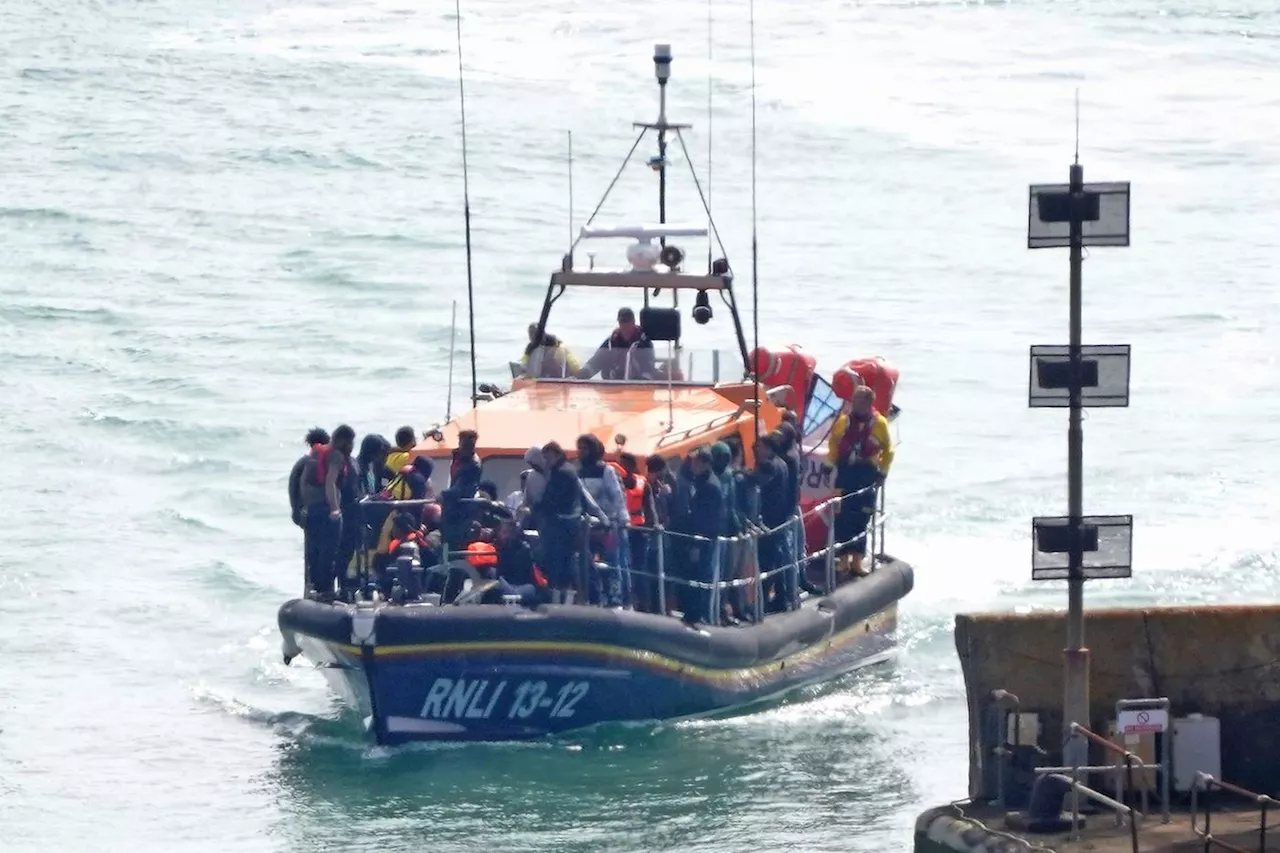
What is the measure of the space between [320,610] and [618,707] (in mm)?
1852

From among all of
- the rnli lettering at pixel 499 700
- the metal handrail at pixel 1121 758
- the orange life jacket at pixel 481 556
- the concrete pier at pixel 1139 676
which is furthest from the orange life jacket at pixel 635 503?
the metal handrail at pixel 1121 758

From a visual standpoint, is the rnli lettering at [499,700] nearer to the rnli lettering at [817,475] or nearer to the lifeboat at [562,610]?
the lifeboat at [562,610]

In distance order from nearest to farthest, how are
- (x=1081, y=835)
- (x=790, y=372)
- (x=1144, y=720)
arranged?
1. (x=1081, y=835)
2. (x=1144, y=720)
3. (x=790, y=372)

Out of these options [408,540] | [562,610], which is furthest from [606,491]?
[408,540]

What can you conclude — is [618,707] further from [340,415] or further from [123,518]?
[340,415]

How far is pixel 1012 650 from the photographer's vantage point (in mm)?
12391

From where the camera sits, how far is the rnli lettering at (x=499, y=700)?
50.3 feet

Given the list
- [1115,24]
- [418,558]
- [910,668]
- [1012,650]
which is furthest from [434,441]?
[1115,24]

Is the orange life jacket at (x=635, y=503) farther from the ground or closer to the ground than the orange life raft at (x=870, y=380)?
closer to the ground

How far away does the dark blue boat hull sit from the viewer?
15047mm

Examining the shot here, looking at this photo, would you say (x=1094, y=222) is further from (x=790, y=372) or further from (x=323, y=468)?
(x=790, y=372)

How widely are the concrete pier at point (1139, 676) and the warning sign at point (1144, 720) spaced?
0.74 feet

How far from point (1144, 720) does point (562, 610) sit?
166 inches

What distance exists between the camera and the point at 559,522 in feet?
49.9
